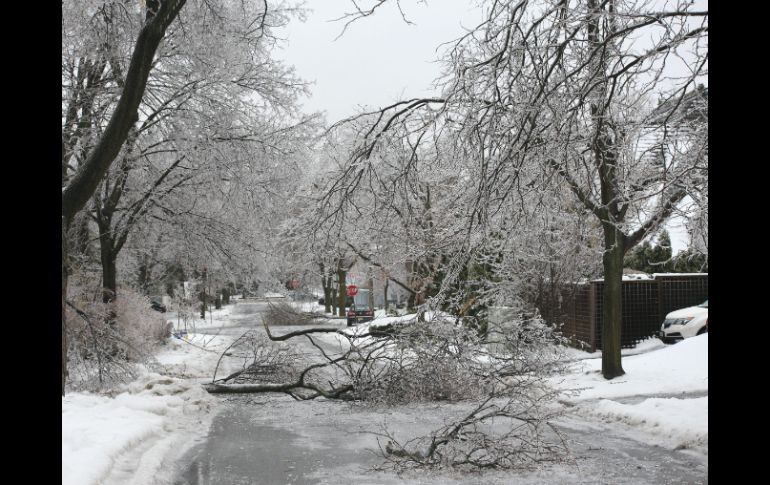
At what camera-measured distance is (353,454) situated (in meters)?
8.21

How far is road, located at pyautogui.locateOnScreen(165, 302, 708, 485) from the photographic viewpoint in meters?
7.05

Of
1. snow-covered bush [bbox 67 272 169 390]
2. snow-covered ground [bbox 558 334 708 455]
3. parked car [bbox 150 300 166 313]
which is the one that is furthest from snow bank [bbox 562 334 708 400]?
parked car [bbox 150 300 166 313]

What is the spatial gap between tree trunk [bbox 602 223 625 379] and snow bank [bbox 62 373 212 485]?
7366mm

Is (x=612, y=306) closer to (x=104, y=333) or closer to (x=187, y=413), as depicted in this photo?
(x=187, y=413)

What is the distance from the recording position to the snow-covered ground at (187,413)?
7.39 meters

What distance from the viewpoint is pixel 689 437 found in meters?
8.53

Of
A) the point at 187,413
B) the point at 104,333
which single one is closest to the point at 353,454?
the point at 187,413

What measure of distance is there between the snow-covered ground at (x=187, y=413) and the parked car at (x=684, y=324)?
265cm

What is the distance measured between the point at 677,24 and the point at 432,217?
46.2 feet

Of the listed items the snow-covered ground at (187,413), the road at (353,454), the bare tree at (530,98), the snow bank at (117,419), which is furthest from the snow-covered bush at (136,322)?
the bare tree at (530,98)
